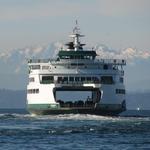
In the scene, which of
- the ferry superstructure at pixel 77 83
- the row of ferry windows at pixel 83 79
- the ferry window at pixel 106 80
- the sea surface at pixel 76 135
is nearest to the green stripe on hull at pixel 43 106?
the ferry superstructure at pixel 77 83

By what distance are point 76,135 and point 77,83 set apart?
42447mm

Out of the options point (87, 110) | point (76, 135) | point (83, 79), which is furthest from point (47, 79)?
point (76, 135)

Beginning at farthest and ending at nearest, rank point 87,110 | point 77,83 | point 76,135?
point 77,83 < point 87,110 < point 76,135

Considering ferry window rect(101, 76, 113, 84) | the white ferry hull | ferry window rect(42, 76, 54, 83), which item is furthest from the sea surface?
ferry window rect(101, 76, 113, 84)

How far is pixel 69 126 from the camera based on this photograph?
330 feet

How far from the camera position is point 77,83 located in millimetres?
127125

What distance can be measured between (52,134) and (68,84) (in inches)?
1593

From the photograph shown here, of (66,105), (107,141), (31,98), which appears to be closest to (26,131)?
(107,141)

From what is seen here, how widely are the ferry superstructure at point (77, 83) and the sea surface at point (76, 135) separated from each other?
11591 millimetres

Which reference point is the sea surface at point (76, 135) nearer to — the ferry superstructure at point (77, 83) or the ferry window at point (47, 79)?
the ferry superstructure at point (77, 83)

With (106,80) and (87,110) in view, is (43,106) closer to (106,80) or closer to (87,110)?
(87,110)

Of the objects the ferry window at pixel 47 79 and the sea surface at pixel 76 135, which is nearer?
the sea surface at pixel 76 135

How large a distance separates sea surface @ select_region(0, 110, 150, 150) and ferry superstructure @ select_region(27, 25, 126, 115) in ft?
38.0

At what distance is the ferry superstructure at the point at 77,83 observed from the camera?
125 meters
